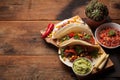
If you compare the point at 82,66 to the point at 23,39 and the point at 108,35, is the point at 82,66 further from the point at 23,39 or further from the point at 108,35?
the point at 23,39

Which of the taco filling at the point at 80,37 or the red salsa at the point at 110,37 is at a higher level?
the red salsa at the point at 110,37

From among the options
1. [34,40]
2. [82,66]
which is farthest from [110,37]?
[34,40]

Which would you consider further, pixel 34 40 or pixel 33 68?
pixel 34 40

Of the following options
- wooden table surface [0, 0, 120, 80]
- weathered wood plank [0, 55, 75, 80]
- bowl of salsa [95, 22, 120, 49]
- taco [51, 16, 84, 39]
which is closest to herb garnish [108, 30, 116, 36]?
bowl of salsa [95, 22, 120, 49]

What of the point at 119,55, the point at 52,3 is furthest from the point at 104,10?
the point at 52,3

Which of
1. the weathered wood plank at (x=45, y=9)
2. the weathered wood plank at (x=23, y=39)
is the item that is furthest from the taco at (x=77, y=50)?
the weathered wood plank at (x=45, y=9)

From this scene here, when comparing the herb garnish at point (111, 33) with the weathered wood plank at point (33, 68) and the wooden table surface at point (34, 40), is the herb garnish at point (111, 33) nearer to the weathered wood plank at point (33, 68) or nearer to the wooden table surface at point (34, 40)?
the wooden table surface at point (34, 40)
